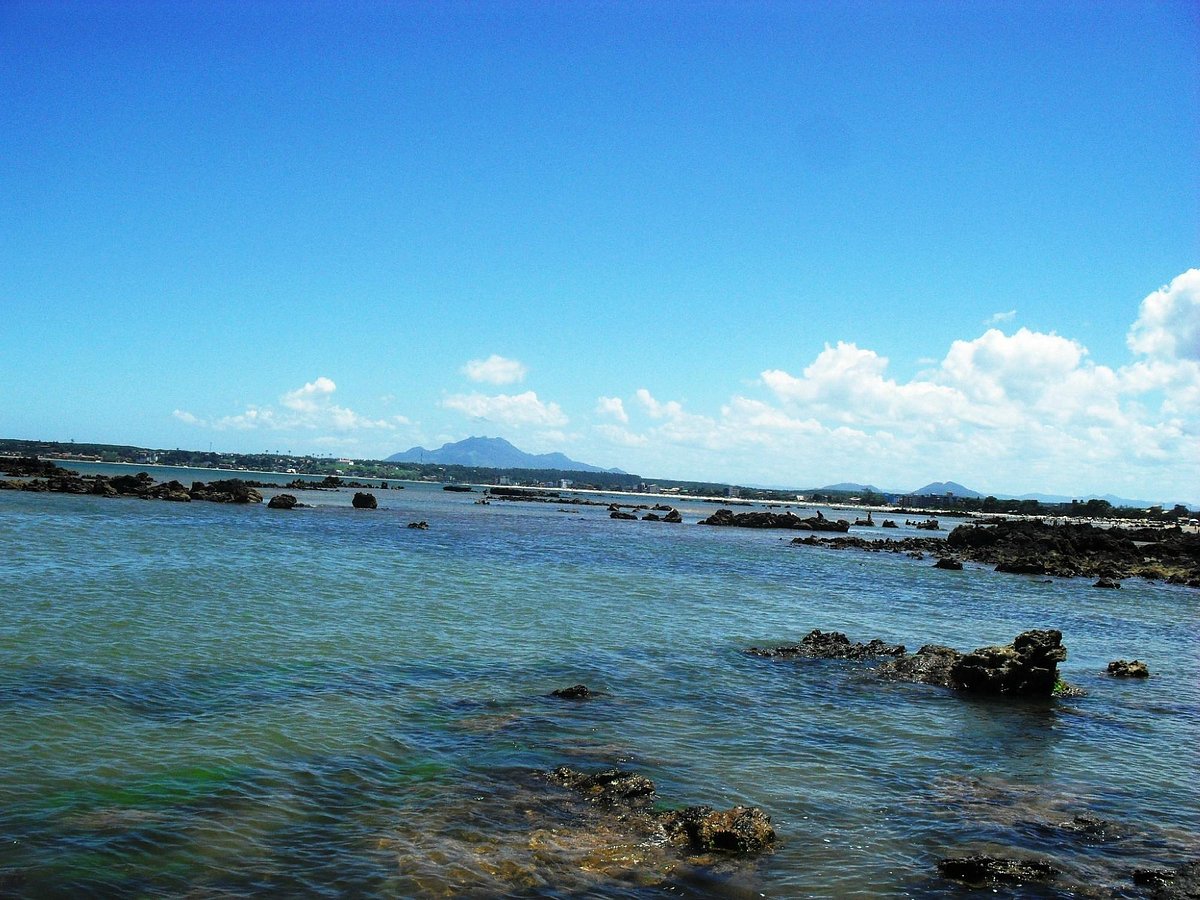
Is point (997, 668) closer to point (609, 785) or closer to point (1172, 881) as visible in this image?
point (1172, 881)

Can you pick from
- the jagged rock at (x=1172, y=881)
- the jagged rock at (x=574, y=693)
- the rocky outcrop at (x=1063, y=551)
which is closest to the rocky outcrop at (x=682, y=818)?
the jagged rock at (x=1172, y=881)

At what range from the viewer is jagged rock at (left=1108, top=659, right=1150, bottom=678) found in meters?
21.1

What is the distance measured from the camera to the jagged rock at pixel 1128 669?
69.3ft

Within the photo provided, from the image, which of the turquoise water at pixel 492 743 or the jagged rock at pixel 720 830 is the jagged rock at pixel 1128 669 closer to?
the turquoise water at pixel 492 743

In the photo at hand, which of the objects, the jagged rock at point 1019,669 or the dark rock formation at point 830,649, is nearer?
the jagged rock at point 1019,669

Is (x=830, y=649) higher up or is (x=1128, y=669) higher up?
(x=830, y=649)

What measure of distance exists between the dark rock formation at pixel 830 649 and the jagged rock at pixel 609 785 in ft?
36.0

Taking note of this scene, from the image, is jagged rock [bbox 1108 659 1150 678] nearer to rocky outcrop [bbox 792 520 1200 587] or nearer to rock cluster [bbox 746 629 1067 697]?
rock cluster [bbox 746 629 1067 697]

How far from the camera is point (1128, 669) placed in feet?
69.9

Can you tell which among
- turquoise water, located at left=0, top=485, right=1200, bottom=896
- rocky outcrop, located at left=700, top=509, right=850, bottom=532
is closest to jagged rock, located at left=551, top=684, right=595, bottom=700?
turquoise water, located at left=0, top=485, right=1200, bottom=896

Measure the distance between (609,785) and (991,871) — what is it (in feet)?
16.0

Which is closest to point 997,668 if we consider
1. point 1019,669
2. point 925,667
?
point 1019,669

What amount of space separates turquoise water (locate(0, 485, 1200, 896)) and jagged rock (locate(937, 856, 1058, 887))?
0.91 feet

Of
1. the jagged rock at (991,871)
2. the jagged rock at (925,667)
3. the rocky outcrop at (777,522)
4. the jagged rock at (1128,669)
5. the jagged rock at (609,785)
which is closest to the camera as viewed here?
the jagged rock at (991,871)
